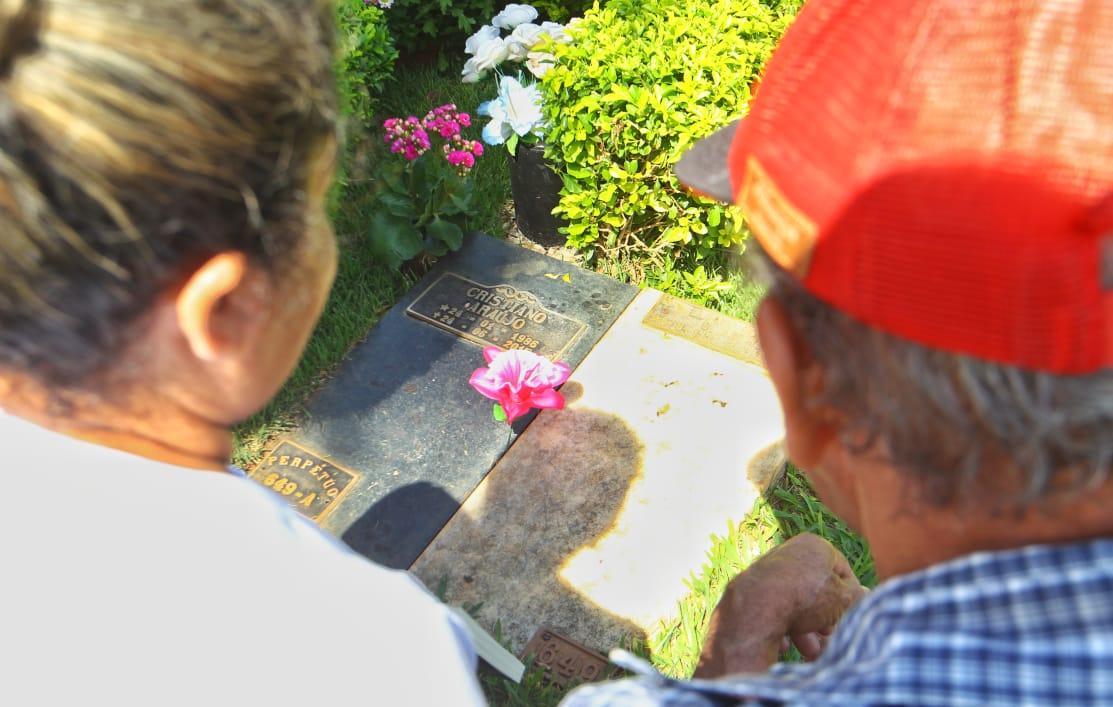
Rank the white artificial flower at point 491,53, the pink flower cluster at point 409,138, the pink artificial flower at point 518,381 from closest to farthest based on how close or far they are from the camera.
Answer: the pink artificial flower at point 518,381 → the pink flower cluster at point 409,138 → the white artificial flower at point 491,53

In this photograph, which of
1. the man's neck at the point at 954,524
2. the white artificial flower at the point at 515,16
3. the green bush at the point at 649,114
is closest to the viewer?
the man's neck at the point at 954,524

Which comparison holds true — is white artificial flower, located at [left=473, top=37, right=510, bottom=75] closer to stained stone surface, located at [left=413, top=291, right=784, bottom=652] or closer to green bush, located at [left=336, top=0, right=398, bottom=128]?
green bush, located at [left=336, top=0, right=398, bottom=128]

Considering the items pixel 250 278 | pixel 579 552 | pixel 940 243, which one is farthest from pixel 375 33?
pixel 940 243

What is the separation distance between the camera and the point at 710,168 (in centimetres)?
135

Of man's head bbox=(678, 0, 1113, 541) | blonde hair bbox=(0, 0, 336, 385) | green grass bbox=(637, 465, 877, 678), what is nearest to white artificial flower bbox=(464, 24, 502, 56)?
green grass bbox=(637, 465, 877, 678)

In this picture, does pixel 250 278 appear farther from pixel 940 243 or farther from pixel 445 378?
pixel 445 378

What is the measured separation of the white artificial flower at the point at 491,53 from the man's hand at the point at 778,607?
3085mm

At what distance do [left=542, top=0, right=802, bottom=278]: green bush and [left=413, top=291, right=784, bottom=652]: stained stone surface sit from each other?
0.38m

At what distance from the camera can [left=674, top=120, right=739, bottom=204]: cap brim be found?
130 centimetres

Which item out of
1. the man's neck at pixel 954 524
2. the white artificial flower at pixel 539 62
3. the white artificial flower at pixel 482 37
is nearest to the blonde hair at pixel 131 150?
the man's neck at pixel 954 524

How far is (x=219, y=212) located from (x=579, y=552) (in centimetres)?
201

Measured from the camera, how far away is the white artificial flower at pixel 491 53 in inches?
Result: 163

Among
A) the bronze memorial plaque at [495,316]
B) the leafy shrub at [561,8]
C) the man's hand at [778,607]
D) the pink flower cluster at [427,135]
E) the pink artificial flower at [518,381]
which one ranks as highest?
the leafy shrub at [561,8]

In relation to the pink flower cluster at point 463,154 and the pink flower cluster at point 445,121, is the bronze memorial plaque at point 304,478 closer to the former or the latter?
the pink flower cluster at point 463,154
